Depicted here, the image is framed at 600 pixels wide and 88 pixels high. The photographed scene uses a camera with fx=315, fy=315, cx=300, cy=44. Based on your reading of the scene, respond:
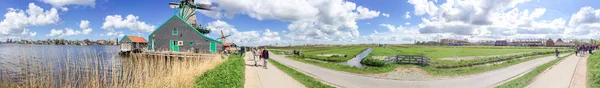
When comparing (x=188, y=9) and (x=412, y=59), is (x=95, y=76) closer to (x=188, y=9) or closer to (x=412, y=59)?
(x=412, y=59)

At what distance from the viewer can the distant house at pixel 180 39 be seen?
29.0 meters

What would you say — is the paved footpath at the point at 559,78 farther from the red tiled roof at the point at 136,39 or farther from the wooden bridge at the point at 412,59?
the red tiled roof at the point at 136,39

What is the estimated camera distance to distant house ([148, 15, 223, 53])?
95.1 feet

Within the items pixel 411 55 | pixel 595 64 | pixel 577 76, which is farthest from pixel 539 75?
pixel 595 64

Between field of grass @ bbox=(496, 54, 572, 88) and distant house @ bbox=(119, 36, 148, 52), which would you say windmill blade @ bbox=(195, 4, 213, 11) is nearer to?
distant house @ bbox=(119, 36, 148, 52)

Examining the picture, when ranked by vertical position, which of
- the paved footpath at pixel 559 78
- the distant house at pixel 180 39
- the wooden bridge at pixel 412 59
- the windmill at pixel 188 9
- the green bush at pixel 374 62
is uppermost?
the windmill at pixel 188 9

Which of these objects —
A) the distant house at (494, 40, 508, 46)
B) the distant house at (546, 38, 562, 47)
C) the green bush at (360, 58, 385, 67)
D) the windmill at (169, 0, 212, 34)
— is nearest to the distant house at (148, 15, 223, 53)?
the windmill at (169, 0, 212, 34)

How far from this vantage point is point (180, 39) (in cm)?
2995

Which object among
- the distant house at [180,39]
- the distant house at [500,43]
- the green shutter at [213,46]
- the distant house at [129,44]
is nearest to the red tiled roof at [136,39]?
the distant house at [129,44]

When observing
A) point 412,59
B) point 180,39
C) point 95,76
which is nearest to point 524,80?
point 412,59

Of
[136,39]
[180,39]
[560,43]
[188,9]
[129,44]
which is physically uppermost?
[188,9]

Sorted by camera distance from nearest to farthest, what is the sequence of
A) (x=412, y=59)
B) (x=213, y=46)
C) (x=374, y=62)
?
(x=412, y=59) → (x=374, y=62) → (x=213, y=46)

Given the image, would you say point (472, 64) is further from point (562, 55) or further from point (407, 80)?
point (562, 55)

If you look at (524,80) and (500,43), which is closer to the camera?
(524,80)
